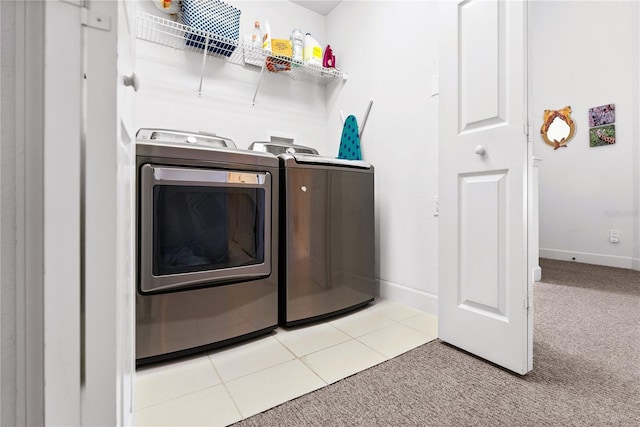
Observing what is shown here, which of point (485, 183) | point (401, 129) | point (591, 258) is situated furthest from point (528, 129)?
point (591, 258)

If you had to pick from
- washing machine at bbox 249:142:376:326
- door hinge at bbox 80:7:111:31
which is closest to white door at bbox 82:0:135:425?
door hinge at bbox 80:7:111:31


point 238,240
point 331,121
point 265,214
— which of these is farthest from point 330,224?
point 331,121

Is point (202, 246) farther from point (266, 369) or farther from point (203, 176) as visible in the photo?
point (266, 369)

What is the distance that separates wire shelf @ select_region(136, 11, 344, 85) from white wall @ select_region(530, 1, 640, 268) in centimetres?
284

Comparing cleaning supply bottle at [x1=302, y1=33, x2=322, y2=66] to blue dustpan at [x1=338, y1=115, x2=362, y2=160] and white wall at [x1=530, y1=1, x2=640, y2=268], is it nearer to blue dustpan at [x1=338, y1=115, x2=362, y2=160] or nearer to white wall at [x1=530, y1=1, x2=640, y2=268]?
blue dustpan at [x1=338, y1=115, x2=362, y2=160]

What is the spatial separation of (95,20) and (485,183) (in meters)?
1.26

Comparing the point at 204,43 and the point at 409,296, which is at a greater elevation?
the point at 204,43

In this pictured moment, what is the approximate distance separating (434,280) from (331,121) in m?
1.50

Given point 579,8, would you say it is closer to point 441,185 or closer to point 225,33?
point 441,185

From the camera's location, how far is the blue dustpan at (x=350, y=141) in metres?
2.07

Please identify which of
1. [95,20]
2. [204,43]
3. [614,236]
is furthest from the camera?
[614,236]

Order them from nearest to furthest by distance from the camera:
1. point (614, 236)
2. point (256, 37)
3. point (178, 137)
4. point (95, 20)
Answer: point (95, 20)
point (178, 137)
point (256, 37)
point (614, 236)

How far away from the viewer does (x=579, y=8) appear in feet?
9.91

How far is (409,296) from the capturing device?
1.78 m
